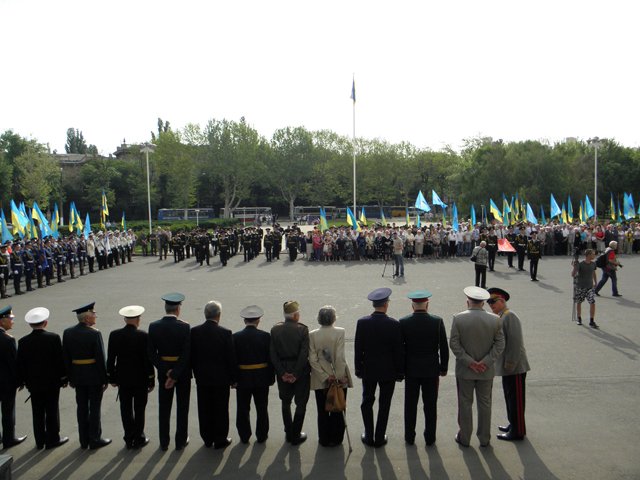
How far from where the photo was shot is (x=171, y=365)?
20.7ft

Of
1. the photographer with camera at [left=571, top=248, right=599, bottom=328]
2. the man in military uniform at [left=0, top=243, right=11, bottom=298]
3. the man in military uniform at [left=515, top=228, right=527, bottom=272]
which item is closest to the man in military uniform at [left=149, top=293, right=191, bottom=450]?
the photographer with camera at [left=571, top=248, right=599, bottom=328]

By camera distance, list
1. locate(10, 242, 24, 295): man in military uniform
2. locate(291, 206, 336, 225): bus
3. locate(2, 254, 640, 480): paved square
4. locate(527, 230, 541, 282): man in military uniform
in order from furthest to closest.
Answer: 1. locate(291, 206, 336, 225): bus
2. locate(527, 230, 541, 282): man in military uniform
3. locate(10, 242, 24, 295): man in military uniform
4. locate(2, 254, 640, 480): paved square

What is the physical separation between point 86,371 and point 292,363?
2.45m

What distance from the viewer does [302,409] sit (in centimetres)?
623

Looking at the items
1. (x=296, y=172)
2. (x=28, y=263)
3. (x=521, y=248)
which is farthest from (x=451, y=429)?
(x=296, y=172)

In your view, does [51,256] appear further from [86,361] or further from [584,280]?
[584,280]

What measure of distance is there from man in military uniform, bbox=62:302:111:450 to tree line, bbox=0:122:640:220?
4685 cm

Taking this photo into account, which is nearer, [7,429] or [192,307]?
[7,429]

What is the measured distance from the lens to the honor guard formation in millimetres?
6141

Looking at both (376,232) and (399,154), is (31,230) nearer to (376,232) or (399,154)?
(376,232)

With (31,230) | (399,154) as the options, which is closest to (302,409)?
(31,230)

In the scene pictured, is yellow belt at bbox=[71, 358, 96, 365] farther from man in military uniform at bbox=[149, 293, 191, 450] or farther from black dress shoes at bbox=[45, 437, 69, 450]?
black dress shoes at bbox=[45, 437, 69, 450]

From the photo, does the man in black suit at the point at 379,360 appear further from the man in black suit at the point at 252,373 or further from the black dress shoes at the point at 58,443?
the black dress shoes at the point at 58,443

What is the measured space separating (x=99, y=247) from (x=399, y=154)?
61038 millimetres
